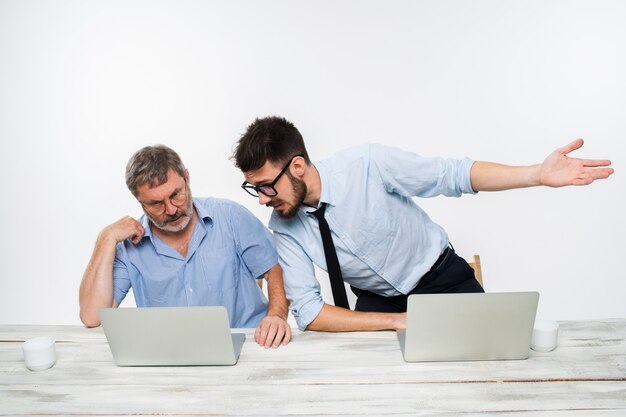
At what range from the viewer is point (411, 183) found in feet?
7.00

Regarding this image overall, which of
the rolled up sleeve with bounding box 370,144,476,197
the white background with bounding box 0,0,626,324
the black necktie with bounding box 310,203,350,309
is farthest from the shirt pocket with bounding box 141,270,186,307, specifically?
the white background with bounding box 0,0,626,324

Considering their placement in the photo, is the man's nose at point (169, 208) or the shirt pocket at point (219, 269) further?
the shirt pocket at point (219, 269)

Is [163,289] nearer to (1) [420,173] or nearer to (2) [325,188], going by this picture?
(2) [325,188]

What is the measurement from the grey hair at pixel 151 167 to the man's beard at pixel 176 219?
0.12 metres

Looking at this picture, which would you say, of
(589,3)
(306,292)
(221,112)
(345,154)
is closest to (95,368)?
(306,292)

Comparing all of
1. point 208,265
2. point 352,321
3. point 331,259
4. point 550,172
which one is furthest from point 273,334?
point 550,172

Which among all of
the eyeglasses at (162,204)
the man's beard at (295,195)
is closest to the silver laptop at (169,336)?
the man's beard at (295,195)

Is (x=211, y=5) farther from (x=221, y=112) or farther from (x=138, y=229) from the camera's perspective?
(x=138, y=229)

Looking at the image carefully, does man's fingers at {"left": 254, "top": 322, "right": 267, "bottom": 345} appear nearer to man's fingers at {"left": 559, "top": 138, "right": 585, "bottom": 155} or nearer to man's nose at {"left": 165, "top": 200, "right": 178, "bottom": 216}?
man's nose at {"left": 165, "top": 200, "right": 178, "bottom": 216}

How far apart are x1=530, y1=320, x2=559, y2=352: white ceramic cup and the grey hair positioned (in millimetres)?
1291

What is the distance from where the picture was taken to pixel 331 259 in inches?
85.0

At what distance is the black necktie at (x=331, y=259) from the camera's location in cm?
213

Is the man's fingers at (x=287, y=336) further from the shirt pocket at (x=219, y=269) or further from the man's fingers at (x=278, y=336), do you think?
the shirt pocket at (x=219, y=269)

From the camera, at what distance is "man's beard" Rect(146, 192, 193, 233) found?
7.36 ft
